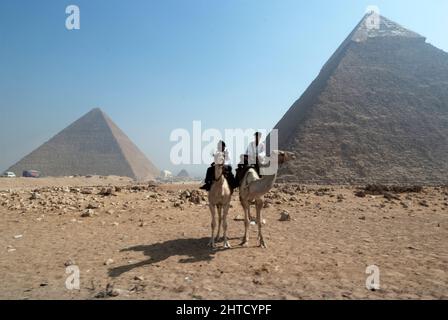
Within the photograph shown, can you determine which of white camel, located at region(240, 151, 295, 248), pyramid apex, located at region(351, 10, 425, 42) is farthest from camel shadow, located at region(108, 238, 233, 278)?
pyramid apex, located at region(351, 10, 425, 42)

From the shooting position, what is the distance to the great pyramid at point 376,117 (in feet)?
162

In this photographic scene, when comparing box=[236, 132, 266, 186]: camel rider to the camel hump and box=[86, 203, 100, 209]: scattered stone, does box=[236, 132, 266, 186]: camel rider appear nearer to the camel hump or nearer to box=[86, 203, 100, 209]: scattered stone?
the camel hump

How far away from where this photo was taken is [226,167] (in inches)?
288

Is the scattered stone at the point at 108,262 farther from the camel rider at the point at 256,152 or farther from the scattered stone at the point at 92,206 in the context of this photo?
the scattered stone at the point at 92,206

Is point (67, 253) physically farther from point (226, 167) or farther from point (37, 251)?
point (226, 167)

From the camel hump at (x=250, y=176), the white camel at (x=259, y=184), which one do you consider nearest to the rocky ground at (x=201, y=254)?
the white camel at (x=259, y=184)

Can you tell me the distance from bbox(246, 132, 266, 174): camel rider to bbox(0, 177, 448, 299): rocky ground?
68.4 inches

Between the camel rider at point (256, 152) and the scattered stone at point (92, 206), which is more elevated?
the camel rider at point (256, 152)

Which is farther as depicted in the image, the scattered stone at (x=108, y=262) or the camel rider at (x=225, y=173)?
the camel rider at (x=225, y=173)

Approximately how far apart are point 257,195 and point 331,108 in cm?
6168

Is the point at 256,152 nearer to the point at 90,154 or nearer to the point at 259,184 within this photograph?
the point at 259,184

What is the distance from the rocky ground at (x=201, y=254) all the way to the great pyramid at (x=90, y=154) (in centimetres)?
9553

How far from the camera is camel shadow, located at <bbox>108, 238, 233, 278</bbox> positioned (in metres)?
5.59

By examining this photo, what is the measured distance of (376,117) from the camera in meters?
62.4
